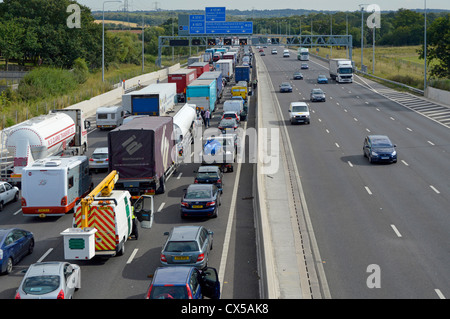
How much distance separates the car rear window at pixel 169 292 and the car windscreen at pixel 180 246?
4.06 m

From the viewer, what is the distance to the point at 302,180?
32281mm

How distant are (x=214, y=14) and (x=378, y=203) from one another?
86.5 m

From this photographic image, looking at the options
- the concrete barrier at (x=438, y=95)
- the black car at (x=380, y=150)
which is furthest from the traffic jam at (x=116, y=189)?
the concrete barrier at (x=438, y=95)

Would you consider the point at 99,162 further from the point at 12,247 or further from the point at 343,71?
the point at 343,71

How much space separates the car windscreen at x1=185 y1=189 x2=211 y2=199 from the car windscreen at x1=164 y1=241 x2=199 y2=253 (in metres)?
6.41

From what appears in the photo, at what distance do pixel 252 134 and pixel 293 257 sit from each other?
92.2 ft

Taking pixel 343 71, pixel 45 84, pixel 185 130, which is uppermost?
pixel 343 71

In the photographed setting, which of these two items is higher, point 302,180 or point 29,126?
point 29,126

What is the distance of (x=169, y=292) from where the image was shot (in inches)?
611

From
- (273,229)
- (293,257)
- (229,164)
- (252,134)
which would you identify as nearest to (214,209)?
(273,229)

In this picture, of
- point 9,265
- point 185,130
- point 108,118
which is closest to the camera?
point 9,265

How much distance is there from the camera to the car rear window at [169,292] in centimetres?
1540

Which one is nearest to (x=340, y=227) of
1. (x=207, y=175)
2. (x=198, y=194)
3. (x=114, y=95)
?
(x=198, y=194)
